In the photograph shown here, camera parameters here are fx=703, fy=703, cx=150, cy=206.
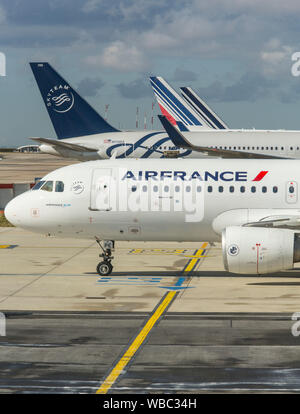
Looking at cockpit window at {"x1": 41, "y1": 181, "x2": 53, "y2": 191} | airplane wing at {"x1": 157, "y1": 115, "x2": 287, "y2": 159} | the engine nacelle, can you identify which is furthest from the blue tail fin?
the engine nacelle

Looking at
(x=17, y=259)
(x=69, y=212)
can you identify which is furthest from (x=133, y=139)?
(x=69, y=212)

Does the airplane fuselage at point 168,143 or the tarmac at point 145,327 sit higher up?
the airplane fuselage at point 168,143

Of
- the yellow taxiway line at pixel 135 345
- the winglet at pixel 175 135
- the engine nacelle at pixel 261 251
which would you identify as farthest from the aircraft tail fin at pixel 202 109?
the yellow taxiway line at pixel 135 345

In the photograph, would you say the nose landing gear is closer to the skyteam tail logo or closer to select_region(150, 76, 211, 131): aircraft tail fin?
the skyteam tail logo

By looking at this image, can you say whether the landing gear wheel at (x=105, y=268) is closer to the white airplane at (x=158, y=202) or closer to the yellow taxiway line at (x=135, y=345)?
the white airplane at (x=158, y=202)

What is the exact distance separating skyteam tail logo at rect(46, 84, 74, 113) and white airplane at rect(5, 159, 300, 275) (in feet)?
114

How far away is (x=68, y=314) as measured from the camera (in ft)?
62.5

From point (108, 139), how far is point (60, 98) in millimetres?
5199

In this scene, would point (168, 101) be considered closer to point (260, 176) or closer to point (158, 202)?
point (260, 176)

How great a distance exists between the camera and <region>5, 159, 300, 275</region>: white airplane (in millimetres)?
23875

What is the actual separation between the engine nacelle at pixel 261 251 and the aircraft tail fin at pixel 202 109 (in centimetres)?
8671

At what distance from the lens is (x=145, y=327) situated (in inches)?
695

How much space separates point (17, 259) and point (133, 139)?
3123cm

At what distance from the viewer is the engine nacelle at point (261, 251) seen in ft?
70.6
